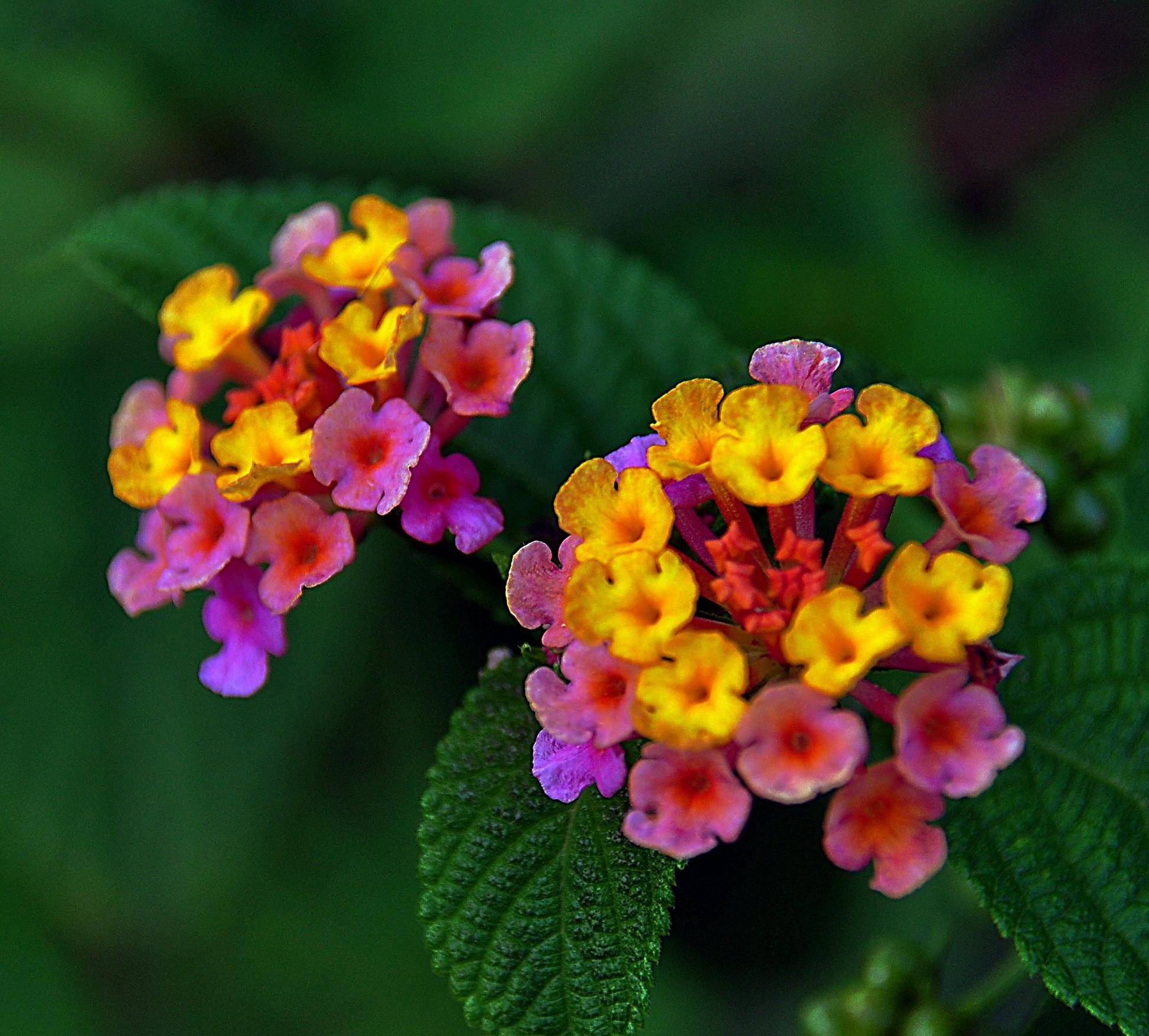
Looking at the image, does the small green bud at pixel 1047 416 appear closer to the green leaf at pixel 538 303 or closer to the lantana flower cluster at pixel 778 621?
the green leaf at pixel 538 303

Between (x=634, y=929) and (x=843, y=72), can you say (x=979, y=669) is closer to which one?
(x=634, y=929)

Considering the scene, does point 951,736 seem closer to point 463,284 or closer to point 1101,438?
point 463,284

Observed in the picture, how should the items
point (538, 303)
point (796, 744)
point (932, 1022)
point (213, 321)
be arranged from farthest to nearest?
point (538, 303) < point (932, 1022) < point (213, 321) < point (796, 744)

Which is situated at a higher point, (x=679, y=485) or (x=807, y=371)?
(x=807, y=371)

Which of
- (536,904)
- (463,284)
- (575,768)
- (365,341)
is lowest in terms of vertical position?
(536,904)

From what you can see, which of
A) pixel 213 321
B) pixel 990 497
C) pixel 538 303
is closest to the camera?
pixel 990 497

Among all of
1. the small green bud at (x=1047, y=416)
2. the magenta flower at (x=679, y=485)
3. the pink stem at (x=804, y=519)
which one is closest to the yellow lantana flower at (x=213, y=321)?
the magenta flower at (x=679, y=485)

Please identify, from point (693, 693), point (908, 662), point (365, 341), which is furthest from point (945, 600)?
point (365, 341)
